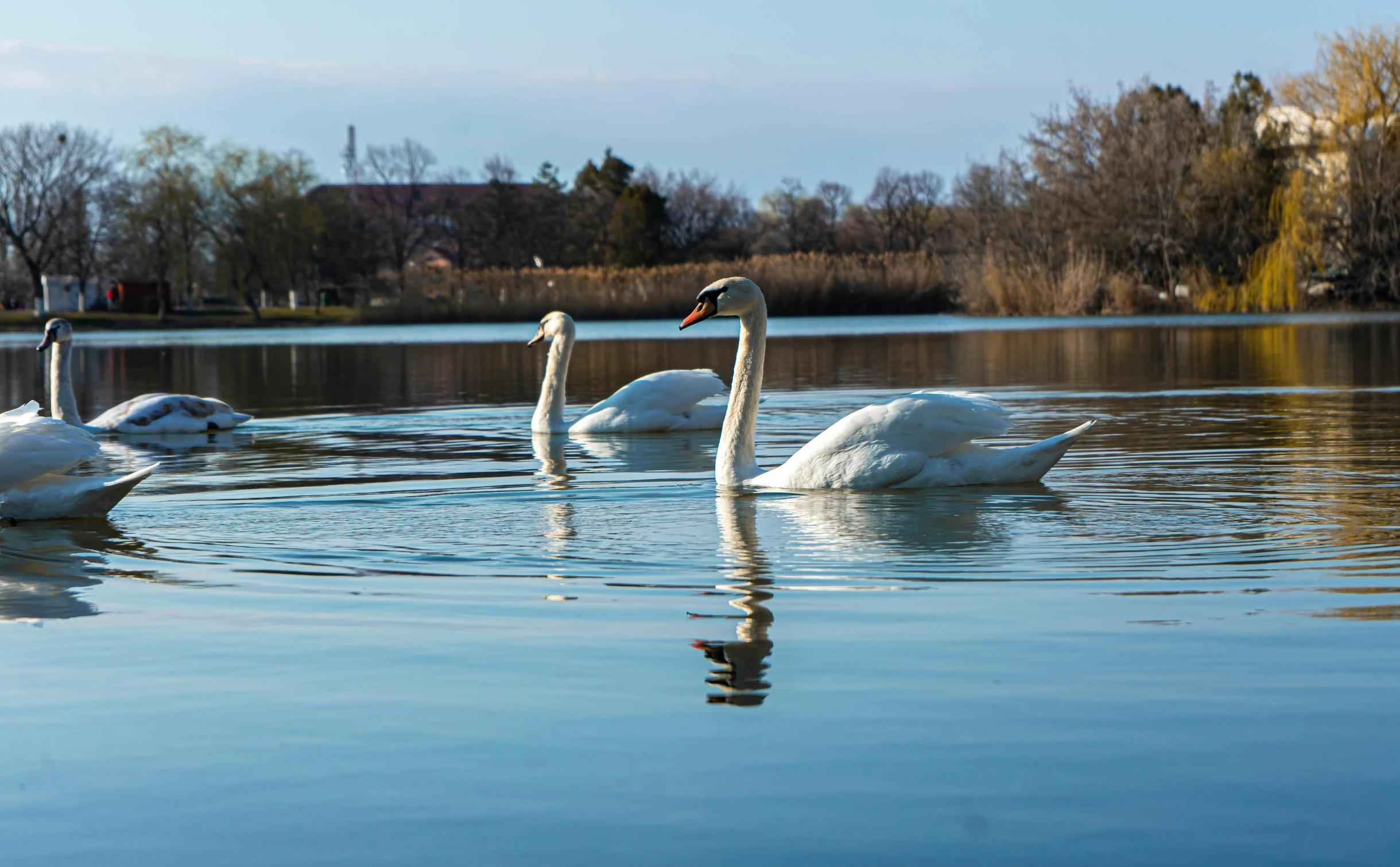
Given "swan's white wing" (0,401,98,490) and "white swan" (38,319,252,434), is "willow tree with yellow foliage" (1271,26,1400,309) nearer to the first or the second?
"white swan" (38,319,252,434)

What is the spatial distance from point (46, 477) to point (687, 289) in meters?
43.0

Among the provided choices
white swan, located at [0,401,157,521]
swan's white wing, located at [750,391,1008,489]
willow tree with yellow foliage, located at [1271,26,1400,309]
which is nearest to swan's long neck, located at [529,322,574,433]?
swan's white wing, located at [750,391,1008,489]

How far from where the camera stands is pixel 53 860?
2.94m

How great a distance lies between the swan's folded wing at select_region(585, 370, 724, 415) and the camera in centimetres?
1228

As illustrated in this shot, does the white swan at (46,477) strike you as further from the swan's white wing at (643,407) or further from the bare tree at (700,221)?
the bare tree at (700,221)

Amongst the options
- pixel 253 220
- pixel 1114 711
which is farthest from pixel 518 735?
pixel 253 220

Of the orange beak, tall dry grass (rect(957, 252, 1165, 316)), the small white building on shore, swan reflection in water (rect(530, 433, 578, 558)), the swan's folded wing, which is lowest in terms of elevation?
swan reflection in water (rect(530, 433, 578, 558))

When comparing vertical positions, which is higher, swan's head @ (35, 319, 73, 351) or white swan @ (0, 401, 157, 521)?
swan's head @ (35, 319, 73, 351)

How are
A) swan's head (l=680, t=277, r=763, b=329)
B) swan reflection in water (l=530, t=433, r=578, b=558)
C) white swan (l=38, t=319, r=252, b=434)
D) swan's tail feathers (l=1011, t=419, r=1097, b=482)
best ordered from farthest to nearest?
white swan (l=38, t=319, r=252, b=434) → swan's head (l=680, t=277, r=763, b=329) → swan's tail feathers (l=1011, t=419, r=1097, b=482) → swan reflection in water (l=530, t=433, r=578, b=558)

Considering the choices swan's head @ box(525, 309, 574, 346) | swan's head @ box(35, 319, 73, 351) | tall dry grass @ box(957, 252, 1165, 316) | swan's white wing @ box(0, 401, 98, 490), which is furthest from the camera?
tall dry grass @ box(957, 252, 1165, 316)

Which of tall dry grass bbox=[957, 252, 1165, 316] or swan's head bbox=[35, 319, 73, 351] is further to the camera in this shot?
tall dry grass bbox=[957, 252, 1165, 316]

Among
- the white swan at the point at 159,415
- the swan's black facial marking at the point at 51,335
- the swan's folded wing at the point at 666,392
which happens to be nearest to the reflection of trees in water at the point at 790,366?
the white swan at the point at 159,415

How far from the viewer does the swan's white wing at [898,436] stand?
25.1 ft

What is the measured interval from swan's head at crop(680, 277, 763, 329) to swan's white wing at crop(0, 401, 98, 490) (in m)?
3.16
